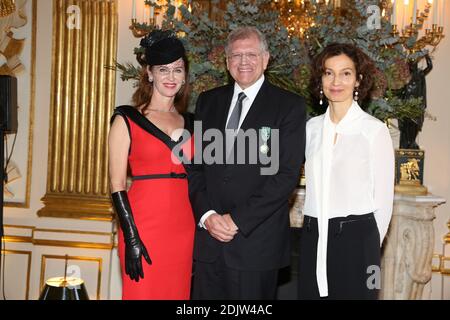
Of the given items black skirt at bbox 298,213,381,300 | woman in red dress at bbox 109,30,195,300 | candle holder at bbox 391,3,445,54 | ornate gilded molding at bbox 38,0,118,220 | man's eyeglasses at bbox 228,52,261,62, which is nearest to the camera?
black skirt at bbox 298,213,381,300

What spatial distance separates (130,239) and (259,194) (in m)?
0.65

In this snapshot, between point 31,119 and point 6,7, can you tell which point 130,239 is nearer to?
point 31,119

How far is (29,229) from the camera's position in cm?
473

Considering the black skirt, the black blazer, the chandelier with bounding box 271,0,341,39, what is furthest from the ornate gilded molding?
the black skirt

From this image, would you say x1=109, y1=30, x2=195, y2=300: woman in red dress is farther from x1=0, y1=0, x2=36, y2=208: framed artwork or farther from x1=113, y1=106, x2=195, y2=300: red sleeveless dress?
x1=0, y1=0, x2=36, y2=208: framed artwork

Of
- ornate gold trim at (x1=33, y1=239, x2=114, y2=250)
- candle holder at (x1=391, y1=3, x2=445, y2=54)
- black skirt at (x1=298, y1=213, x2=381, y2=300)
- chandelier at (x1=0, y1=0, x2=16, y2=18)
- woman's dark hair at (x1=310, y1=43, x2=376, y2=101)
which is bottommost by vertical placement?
ornate gold trim at (x1=33, y1=239, x2=114, y2=250)

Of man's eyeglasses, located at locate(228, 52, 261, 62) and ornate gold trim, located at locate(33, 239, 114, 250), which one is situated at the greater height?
man's eyeglasses, located at locate(228, 52, 261, 62)

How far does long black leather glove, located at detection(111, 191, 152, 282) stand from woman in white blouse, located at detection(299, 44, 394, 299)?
0.78 metres

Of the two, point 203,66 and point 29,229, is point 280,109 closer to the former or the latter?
point 203,66

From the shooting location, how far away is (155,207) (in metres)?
2.99

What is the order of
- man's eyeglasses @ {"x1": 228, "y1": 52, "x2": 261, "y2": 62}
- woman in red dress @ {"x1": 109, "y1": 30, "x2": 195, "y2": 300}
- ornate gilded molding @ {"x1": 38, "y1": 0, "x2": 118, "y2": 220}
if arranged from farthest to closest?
ornate gilded molding @ {"x1": 38, "y1": 0, "x2": 118, "y2": 220} → woman in red dress @ {"x1": 109, "y1": 30, "x2": 195, "y2": 300} → man's eyeglasses @ {"x1": 228, "y1": 52, "x2": 261, "y2": 62}

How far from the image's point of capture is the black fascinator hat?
2.98 m

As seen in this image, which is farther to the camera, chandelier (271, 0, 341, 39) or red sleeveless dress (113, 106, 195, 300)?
chandelier (271, 0, 341, 39)

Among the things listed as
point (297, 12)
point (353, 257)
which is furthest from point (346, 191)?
point (297, 12)
